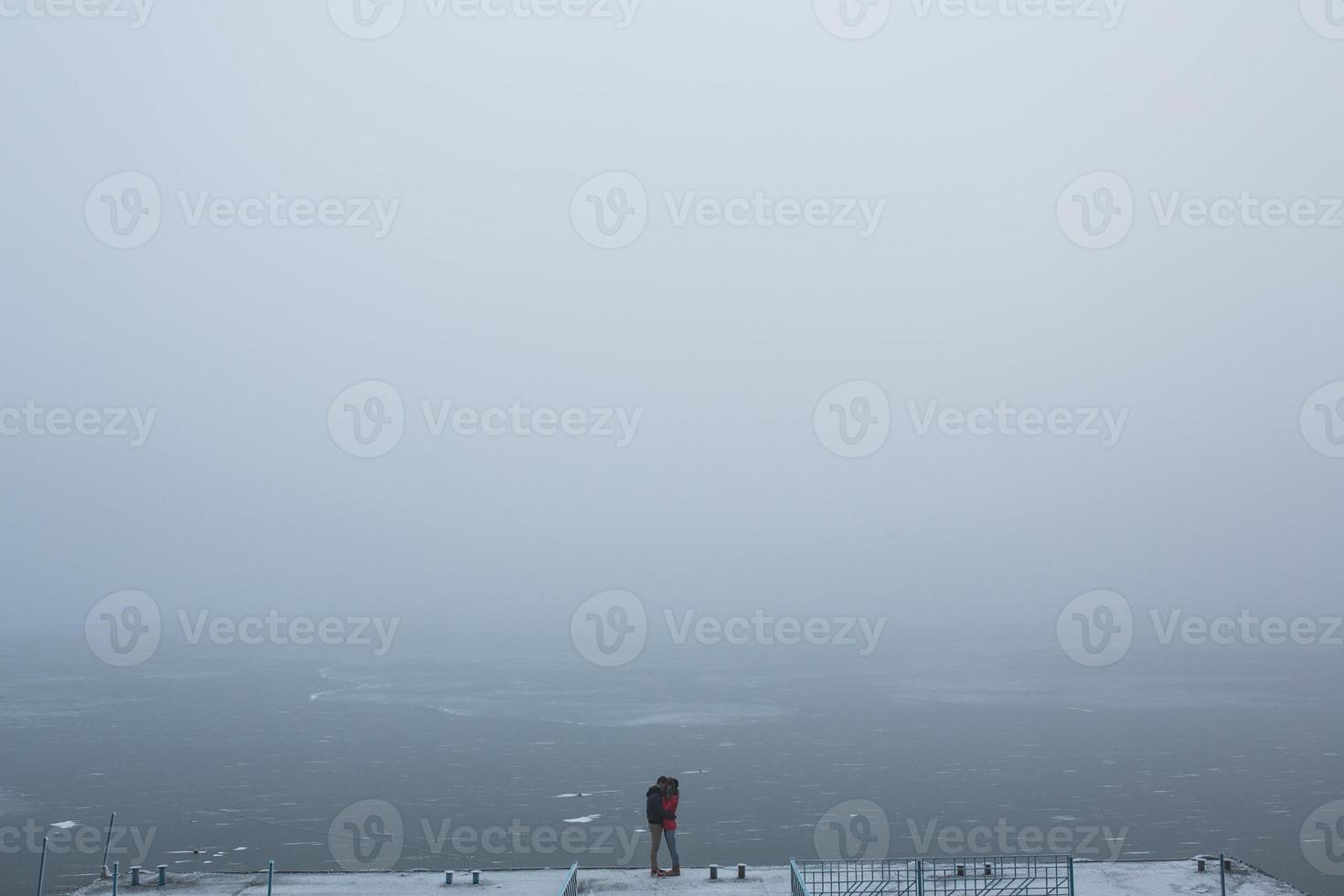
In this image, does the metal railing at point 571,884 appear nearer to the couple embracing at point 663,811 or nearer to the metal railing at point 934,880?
the couple embracing at point 663,811

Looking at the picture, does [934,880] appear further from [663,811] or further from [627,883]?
[627,883]

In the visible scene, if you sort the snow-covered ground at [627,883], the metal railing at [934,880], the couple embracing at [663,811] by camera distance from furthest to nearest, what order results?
1. the couple embracing at [663,811]
2. the snow-covered ground at [627,883]
3. the metal railing at [934,880]

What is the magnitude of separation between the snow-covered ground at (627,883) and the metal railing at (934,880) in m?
0.73

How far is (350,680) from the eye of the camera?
394ft

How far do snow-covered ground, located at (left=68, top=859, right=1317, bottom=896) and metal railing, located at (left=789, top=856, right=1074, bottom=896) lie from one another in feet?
2.39

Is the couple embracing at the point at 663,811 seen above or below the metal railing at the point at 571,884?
above

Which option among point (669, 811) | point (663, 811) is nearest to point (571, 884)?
point (663, 811)

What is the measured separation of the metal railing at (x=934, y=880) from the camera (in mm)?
15125

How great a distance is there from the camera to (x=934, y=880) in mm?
15539

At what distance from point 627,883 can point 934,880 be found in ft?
15.7

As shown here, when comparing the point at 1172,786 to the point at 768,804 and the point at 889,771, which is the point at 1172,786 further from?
the point at 768,804

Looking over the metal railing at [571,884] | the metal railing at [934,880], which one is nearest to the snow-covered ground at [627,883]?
the metal railing at [571,884]

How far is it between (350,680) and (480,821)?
7736 cm

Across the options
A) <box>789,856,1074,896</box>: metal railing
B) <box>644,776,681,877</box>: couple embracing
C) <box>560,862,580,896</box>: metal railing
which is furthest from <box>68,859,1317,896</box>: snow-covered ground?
<box>789,856,1074,896</box>: metal railing
